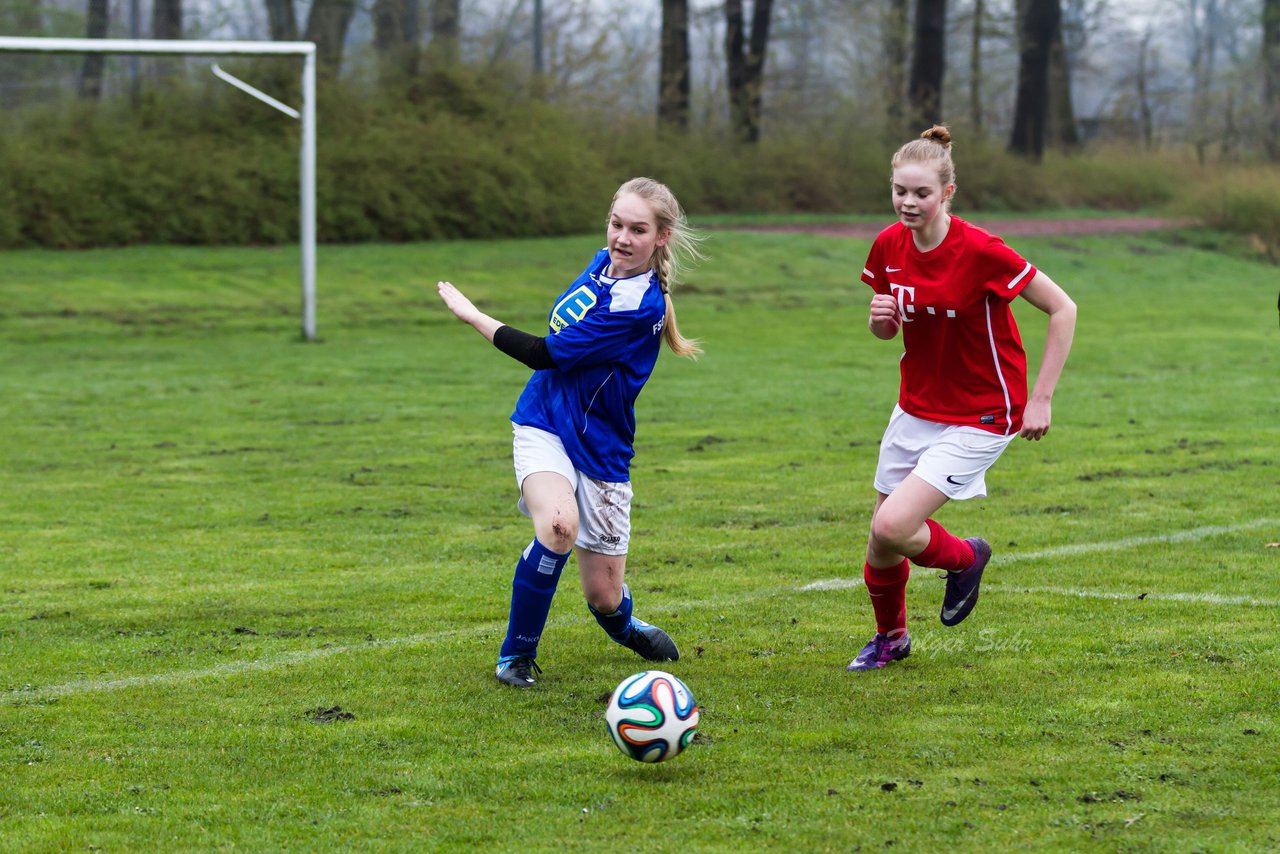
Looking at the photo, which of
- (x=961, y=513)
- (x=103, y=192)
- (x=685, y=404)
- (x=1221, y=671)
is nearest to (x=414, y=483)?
(x=961, y=513)

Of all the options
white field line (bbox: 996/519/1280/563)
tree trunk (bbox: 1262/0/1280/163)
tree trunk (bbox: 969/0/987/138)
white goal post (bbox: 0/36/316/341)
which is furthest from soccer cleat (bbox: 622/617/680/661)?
tree trunk (bbox: 1262/0/1280/163)

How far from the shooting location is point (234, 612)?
657 centimetres

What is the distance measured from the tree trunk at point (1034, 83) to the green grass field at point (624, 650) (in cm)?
2939

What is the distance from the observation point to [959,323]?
17.9 feet

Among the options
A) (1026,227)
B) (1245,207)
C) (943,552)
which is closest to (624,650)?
(943,552)

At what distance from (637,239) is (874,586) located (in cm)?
146

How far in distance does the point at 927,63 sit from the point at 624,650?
114 ft

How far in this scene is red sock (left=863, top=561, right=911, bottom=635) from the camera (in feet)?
18.5

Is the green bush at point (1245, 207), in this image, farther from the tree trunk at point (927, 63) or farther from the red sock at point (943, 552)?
the red sock at point (943, 552)

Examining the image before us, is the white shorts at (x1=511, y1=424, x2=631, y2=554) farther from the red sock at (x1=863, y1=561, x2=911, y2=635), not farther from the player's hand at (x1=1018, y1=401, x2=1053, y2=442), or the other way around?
the player's hand at (x1=1018, y1=401, x2=1053, y2=442)

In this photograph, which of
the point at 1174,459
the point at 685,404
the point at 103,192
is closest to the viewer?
the point at 1174,459

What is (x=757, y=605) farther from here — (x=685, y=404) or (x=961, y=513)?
(x=685, y=404)

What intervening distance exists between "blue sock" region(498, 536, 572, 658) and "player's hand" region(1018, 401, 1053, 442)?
61.1 inches

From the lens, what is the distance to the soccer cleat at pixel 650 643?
5672 millimetres
